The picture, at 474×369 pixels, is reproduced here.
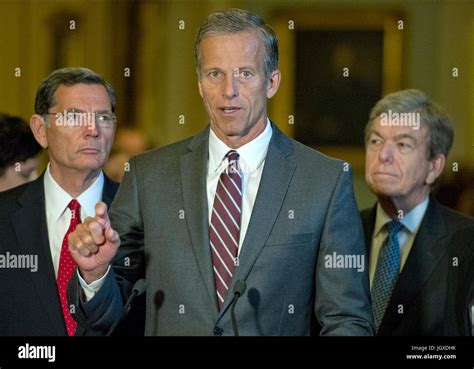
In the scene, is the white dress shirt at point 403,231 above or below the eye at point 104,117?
below

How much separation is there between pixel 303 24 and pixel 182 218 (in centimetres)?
88

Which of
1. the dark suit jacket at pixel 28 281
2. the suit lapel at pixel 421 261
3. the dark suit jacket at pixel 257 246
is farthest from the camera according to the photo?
the suit lapel at pixel 421 261

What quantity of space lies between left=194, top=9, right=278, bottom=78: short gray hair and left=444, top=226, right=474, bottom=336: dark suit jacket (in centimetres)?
88

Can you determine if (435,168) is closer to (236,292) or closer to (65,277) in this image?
(236,292)

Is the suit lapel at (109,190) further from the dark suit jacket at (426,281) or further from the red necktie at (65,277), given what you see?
the dark suit jacket at (426,281)

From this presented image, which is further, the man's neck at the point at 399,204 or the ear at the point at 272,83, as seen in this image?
the man's neck at the point at 399,204

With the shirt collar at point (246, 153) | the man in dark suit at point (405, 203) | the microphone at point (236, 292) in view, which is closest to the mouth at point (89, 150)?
the shirt collar at point (246, 153)

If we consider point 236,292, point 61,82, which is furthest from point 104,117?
point 236,292

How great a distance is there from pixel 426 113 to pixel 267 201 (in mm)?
822

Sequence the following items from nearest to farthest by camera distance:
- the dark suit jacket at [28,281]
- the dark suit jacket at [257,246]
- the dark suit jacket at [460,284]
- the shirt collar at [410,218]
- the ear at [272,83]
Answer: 1. the dark suit jacket at [257,246]
2. the ear at [272,83]
3. the dark suit jacket at [28,281]
4. the dark suit jacket at [460,284]
5. the shirt collar at [410,218]

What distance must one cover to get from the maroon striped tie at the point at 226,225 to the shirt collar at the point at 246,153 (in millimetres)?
16

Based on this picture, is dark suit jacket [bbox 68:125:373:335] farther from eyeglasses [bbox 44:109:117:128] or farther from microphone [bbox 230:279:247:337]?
eyeglasses [bbox 44:109:117:128]

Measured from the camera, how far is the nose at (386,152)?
2.97 metres

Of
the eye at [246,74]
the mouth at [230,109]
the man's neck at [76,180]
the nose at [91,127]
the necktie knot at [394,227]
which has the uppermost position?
the eye at [246,74]
